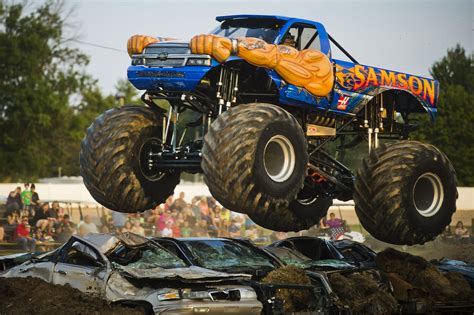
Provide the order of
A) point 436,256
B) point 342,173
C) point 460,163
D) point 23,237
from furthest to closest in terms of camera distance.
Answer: point 460,163 < point 23,237 < point 436,256 < point 342,173

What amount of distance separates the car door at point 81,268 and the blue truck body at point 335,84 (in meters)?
2.23

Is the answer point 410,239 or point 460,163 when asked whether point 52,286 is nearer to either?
point 410,239

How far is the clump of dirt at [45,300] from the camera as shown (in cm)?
1177

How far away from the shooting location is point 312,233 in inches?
925

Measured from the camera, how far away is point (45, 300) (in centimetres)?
1221

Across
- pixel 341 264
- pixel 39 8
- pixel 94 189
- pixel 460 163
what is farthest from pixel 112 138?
pixel 39 8

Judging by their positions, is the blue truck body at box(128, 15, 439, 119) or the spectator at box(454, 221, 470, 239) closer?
the blue truck body at box(128, 15, 439, 119)

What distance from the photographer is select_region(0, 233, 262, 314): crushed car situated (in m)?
11.9

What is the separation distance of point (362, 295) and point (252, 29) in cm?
386

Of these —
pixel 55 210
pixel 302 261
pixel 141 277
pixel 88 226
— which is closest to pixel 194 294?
pixel 141 277

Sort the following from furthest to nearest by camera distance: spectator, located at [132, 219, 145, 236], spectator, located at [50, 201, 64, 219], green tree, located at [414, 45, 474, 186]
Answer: green tree, located at [414, 45, 474, 186], spectator, located at [132, 219, 145, 236], spectator, located at [50, 201, 64, 219]

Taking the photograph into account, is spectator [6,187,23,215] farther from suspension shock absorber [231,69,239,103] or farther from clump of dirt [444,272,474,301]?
suspension shock absorber [231,69,239,103]

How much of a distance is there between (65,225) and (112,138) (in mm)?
9977

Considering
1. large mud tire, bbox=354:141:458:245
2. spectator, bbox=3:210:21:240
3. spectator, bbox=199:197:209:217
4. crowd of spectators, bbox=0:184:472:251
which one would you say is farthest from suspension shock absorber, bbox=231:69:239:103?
spectator, bbox=199:197:209:217
